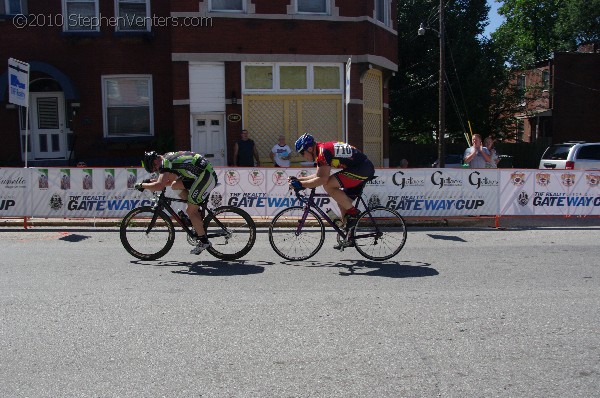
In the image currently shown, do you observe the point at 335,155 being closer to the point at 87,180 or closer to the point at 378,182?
the point at 378,182

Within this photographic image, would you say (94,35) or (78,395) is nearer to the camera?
(78,395)

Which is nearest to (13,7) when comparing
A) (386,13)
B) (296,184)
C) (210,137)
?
(210,137)

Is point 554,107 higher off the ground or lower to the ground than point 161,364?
higher

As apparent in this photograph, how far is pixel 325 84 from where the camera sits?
1827 cm

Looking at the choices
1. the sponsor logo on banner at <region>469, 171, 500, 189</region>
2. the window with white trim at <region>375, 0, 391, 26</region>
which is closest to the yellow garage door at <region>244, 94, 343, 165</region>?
the window with white trim at <region>375, 0, 391, 26</region>

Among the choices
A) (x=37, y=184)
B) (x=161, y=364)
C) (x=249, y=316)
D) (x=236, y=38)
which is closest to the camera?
(x=161, y=364)

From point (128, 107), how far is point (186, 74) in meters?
2.73

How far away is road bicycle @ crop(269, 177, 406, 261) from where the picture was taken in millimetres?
8711

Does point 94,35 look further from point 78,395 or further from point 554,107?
point 554,107

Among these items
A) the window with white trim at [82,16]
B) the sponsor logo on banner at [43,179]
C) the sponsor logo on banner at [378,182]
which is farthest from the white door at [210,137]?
the sponsor logo on banner at [378,182]

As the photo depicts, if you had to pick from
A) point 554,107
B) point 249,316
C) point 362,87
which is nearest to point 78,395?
point 249,316

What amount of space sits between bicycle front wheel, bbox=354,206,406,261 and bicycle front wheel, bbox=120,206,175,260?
8.41 ft

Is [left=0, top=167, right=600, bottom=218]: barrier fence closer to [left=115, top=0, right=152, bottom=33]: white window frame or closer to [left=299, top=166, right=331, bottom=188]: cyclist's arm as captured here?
[left=299, top=166, right=331, bottom=188]: cyclist's arm

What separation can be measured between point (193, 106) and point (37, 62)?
4.86 meters
